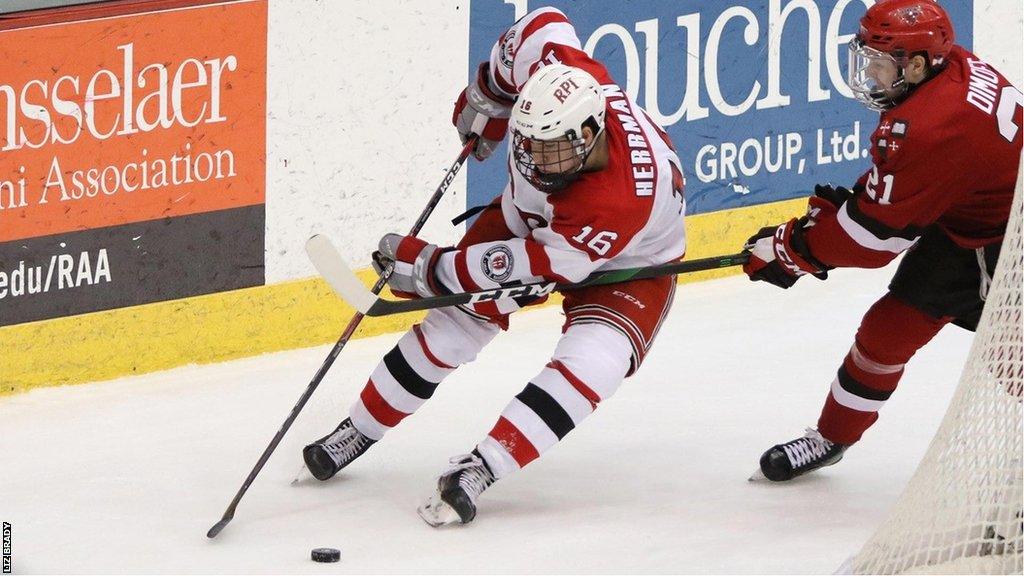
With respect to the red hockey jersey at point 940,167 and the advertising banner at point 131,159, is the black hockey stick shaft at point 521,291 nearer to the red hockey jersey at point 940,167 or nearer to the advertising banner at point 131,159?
the red hockey jersey at point 940,167

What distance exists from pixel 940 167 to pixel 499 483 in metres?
1.27

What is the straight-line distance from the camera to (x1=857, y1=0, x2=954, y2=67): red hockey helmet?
143 inches

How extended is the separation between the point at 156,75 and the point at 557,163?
1555mm

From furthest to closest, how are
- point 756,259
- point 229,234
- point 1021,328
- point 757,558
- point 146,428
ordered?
point 229,234, point 146,428, point 756,259, point 757,558, point 1021,328

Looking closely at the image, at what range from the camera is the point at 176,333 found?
199 inches

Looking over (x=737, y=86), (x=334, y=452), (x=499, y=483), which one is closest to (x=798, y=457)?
(x=499, y=483)

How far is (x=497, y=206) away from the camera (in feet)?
13.8

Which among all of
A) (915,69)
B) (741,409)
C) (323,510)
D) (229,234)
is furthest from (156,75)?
(915,69)

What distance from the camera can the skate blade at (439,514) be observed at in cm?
383

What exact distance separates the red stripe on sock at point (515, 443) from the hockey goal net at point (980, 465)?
730 mm

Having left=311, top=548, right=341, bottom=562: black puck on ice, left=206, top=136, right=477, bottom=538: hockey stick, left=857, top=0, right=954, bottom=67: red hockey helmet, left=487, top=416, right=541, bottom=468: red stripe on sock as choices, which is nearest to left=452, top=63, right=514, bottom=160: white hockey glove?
left=206, top=136, right=477, bottom=538: hockey stick

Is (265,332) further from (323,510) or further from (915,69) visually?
(915,69)

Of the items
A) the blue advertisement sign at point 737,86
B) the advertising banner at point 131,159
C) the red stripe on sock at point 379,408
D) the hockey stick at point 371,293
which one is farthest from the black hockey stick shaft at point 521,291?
the blue advertisement sign at point 737,86

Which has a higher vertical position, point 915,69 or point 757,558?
point 915,69
